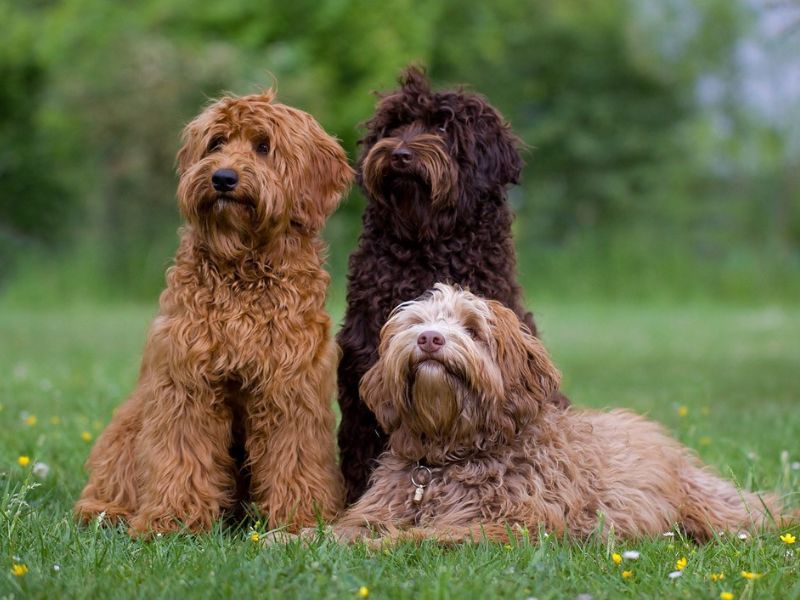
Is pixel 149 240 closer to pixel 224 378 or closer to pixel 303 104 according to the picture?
pixel 303 104

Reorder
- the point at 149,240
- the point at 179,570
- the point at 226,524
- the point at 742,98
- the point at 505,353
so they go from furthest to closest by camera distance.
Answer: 1. the point at 742,98
2. the point at 149,240
3. the point at 226,524
4. the point at 505,353
5. the point at 179,570

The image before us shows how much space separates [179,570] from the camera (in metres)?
3.84

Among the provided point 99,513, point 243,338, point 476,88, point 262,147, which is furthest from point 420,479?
point 476,88

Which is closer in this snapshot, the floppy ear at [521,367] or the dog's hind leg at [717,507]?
the floppy ear at [521,367]

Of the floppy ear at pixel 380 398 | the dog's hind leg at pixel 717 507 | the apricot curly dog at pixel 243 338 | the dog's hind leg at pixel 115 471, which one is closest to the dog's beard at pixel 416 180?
the apricot curly dog at pixel 243 338

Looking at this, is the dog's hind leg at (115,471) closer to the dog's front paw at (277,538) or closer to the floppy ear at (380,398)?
the dog's front paw at (277,538)

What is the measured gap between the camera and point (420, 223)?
198 inches

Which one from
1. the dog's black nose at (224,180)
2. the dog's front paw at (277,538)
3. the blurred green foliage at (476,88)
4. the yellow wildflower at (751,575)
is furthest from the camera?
the blurred green foliage at (476,88)

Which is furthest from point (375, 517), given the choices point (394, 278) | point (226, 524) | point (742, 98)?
point (742, 98)

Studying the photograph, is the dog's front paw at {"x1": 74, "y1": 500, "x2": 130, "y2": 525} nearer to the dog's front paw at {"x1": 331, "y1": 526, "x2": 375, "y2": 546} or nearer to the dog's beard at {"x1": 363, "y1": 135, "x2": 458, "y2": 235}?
the dog's front paw at {"x1": 331, "y1": 526, "x2": 375, "y2": 546}

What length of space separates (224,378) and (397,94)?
1.66 m

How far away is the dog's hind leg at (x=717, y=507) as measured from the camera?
16.2ft

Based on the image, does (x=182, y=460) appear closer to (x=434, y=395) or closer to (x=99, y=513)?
(x=99, y=513)

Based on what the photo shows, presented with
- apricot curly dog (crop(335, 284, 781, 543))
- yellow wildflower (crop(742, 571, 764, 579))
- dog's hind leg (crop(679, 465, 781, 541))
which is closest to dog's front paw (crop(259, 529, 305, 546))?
apricot curly dog (crop(335, 284, 781, 543))
